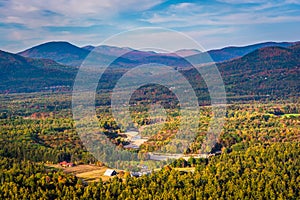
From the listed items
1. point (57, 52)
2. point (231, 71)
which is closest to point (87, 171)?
point (231, 71)

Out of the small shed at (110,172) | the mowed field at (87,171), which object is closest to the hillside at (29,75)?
the mowed field at (87,171)

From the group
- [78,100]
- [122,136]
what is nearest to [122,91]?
[78,100]

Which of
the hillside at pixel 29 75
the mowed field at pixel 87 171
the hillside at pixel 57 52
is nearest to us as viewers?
the mowed field at pixel 87 171

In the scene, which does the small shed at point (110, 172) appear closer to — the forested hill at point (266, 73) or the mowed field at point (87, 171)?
the mowed field at point (87, 171)

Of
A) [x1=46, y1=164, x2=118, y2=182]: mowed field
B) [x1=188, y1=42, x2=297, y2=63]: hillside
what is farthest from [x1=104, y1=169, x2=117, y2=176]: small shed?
[x1=188, y1=42, x2=297, y2=63]: hillside

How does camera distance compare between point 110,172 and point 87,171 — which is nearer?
point 110,172

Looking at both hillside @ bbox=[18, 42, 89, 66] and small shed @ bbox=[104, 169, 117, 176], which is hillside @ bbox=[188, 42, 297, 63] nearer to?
hillside @ bbox=[18, 42, 89, 66]

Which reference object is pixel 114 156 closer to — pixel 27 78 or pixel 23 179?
pixel 23 179

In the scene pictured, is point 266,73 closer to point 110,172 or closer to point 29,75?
point 29,75
